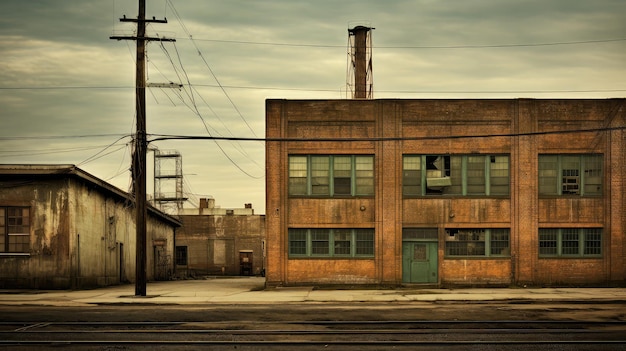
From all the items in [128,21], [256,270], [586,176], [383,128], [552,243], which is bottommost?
[256,270]

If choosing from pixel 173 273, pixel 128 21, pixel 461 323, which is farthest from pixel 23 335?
pixel 173 273

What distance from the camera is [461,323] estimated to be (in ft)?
63.6

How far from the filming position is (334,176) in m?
33.6

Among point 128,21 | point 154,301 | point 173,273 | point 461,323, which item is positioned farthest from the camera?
point 173,273

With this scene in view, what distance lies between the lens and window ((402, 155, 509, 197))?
110 ft

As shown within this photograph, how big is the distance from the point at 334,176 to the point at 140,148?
9.27 metres

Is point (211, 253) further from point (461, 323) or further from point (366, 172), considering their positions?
point (461, 323)

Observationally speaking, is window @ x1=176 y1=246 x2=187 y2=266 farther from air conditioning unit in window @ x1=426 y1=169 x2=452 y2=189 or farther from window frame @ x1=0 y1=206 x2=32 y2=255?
air conditioning unit in window @ x1=426 y1=169 x2=452 y2=189

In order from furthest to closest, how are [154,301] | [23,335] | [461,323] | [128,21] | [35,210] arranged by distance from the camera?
[35,210] < [128,21] < [154,301] < [461,323] < [23,335]

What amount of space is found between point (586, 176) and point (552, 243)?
3319 mm

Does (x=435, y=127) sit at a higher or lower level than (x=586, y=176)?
higher

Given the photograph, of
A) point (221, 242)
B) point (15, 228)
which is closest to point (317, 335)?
point (15, 228)

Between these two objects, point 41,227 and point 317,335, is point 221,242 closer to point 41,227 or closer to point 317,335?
point 41,227

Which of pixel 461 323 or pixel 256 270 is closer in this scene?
pixel 461 323
